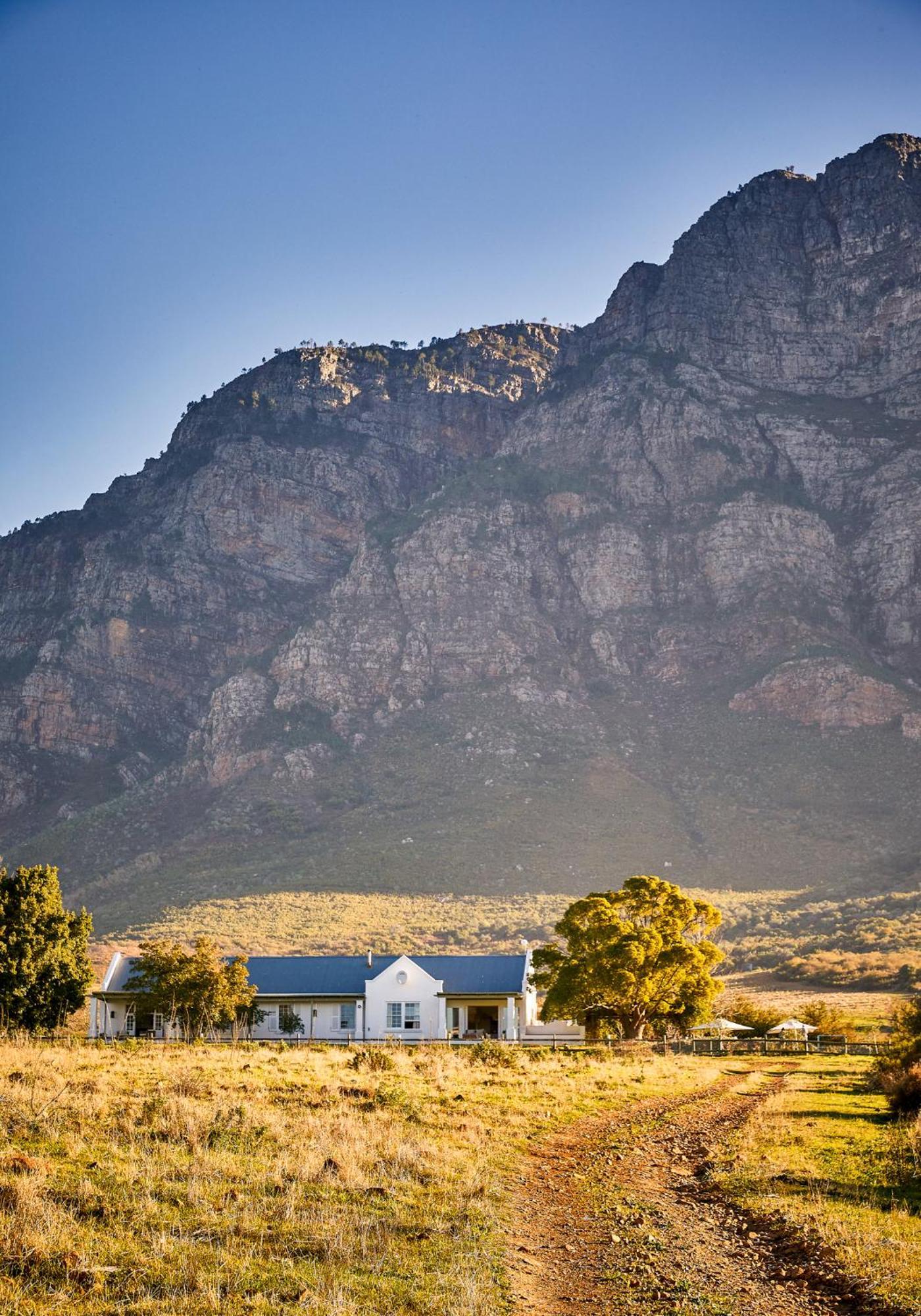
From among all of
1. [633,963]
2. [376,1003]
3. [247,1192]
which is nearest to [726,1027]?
[633,963]

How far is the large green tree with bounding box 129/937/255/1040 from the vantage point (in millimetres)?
41250

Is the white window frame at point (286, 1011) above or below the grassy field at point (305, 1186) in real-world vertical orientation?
below

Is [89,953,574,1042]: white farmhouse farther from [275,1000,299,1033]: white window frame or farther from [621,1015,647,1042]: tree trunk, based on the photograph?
[621,1015,647,1042]: tree trunk

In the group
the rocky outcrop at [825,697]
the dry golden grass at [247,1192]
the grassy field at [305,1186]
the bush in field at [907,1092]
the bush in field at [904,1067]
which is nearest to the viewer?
the dry golden grass at [247,1192]

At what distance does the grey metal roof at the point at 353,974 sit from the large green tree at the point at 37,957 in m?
7.40

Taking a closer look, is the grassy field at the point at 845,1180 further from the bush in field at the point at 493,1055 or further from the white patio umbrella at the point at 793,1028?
the white patio umbrella at the point at 793,1028

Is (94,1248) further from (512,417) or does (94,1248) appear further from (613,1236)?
(512,417)

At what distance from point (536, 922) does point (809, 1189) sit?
74.2 m

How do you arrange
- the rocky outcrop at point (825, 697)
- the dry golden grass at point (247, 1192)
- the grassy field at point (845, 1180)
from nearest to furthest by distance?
the dry golden grass at point (247, 1192) < the grassy field at point (845, 1180) < the rocky outcrop at point (825, 697)

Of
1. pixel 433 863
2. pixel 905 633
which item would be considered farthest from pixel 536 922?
pixel 905 633

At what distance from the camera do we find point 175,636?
166125mm

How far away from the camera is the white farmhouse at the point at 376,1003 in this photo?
47.5m

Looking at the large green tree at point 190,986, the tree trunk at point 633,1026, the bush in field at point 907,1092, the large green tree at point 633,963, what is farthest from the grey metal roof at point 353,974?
the bush in field at point 907,1092

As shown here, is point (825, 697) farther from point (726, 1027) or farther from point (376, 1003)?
point (376, 1003)
